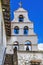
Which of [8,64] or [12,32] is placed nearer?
[8,64]

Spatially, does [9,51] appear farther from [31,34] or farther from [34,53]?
[34,53]

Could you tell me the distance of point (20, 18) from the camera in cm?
2706

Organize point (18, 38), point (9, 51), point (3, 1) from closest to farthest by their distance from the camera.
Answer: point (3, 1) → point (9, 51) → point (18, 38)

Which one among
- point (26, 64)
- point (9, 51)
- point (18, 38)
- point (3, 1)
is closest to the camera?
point (3, 1)

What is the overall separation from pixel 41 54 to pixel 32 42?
7.17m

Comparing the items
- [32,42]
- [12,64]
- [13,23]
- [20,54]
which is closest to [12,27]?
[13,23]

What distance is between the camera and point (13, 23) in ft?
86.7

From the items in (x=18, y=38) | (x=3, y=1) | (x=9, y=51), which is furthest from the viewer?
(x=18, y=38)

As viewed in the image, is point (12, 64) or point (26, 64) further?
point (26, 64)

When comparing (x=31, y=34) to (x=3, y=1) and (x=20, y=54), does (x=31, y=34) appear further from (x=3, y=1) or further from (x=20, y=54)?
(x=3, y=1)

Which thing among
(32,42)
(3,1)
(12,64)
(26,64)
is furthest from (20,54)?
(32,42)

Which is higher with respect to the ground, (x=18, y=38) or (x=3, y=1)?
(x=3, y=1)

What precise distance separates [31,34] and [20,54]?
770 centimetres

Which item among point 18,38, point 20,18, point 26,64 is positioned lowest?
point 26,64
